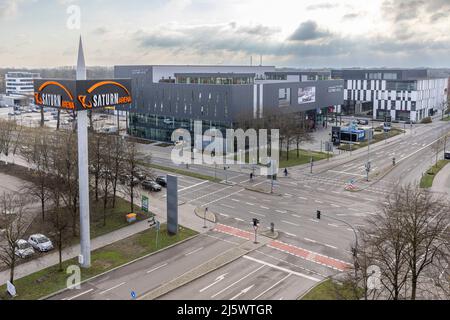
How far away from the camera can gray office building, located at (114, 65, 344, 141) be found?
77438mm

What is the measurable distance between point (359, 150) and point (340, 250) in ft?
160

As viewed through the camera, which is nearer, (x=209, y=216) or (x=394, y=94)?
(x=209, y=216)

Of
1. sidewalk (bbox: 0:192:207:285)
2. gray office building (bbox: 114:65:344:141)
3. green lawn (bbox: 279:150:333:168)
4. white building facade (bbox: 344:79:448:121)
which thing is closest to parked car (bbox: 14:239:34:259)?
sidewalk (bbox: 0:192:207:285)

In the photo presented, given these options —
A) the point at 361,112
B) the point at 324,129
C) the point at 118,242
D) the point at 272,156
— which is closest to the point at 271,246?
the point at 118,242

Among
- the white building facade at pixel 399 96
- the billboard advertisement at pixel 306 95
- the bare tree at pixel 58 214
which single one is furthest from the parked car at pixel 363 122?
the bare tree at pixel 58 214

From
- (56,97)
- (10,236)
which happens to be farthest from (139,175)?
(10,236)

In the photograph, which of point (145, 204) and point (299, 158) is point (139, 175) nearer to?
point (145, 204)

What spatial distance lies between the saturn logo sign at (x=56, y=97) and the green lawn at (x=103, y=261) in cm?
1204

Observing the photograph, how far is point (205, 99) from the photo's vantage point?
260ft

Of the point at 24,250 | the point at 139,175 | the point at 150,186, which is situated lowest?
the point at 24,250

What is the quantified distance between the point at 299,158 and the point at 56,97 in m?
47.6
